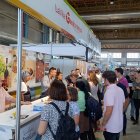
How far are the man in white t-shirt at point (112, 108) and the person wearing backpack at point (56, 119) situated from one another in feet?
2.40

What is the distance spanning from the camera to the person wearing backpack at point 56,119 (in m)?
1.88

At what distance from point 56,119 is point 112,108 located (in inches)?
35.6

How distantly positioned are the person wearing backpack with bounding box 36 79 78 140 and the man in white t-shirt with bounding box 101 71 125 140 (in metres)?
0.73

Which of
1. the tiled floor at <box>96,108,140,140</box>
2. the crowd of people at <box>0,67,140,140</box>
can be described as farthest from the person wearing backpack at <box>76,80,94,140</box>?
the tiled floor at <box>96,108,140,140</box>

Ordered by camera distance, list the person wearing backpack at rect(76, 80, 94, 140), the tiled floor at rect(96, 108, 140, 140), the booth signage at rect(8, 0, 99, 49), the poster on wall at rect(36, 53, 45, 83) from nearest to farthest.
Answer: the booth signage at rect(8, 0, 99, 49)
the person wearing backpack at rect(76, 80, 94, 140)
the tiled floor at rect(96, 108, 140, 140)
the poster on wall at rect(36, 53, 45, 83)

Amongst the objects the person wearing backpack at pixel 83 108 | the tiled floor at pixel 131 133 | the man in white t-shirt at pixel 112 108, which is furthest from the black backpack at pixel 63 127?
the tiled floor at pixel 131 133

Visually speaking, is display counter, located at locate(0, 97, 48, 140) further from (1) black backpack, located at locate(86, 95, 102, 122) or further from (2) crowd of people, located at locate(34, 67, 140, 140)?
(1) black backpack, located at locate(86, 95, 102, 122)

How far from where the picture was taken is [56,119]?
190cm

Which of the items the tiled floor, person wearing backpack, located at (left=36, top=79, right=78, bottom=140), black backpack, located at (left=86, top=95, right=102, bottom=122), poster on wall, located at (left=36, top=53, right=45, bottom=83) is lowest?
the tiled floor

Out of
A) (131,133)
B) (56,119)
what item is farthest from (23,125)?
(131,133)

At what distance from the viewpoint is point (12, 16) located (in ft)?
19.6

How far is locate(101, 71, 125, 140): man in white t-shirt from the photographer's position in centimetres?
→ 258

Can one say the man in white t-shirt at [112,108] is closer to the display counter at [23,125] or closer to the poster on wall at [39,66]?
the display counter at [23,125]

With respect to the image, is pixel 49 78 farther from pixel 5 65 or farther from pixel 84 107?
pixel 84 107
